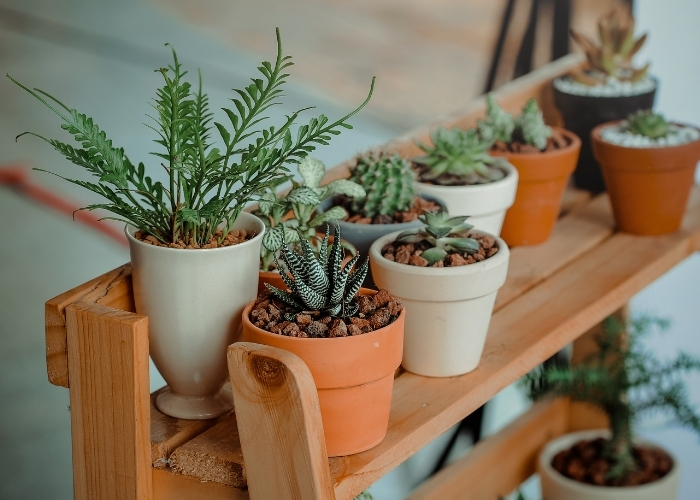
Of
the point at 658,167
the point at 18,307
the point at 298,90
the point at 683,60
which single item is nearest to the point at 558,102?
the point at 658,167

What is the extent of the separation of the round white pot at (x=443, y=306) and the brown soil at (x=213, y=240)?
15 centimetres

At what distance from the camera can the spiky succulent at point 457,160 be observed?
3.80ft

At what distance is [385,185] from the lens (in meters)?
1.05

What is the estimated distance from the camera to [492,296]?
3.09ft

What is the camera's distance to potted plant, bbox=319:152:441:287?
103 centimetres

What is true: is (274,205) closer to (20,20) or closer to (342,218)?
(342,218)

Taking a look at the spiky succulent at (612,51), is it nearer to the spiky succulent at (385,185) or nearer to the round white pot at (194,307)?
the spiky succulent at (385,185)

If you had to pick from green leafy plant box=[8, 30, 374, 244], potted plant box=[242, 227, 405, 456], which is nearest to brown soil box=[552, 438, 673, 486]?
potted plant box=[242, 227, 405, 456]

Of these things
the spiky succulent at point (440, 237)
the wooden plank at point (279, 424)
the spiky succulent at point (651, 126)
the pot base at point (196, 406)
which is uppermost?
the spiky succulent at point (651, 126)

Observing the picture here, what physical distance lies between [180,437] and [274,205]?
0.27m

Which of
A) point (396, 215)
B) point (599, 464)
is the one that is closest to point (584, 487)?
point (599, 464)

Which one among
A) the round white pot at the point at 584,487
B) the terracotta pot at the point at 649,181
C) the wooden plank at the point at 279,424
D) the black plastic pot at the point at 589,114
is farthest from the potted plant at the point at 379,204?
the round white pot at the point at 584,487

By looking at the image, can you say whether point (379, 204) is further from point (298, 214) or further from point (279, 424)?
point (279, 424)

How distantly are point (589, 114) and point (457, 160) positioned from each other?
526 mm
